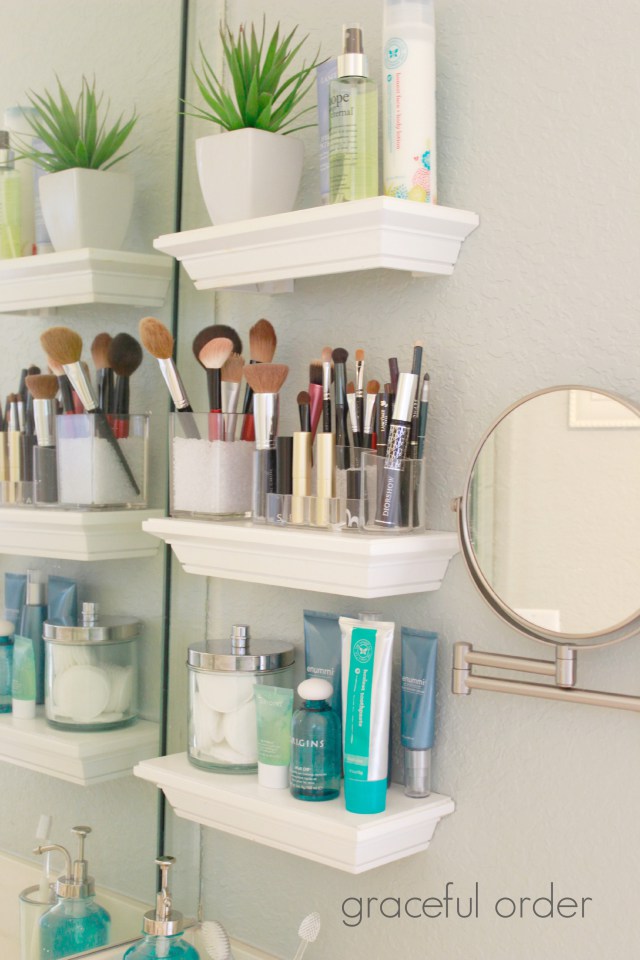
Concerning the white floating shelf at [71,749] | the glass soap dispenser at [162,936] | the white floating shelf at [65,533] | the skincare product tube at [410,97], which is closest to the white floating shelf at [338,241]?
the skincare product tube at [410,97]

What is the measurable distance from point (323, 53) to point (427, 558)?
57cm

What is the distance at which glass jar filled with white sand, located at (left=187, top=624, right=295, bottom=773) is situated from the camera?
1.13m

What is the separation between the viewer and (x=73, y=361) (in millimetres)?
1225

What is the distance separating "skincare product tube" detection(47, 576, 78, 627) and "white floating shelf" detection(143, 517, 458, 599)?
0.19m

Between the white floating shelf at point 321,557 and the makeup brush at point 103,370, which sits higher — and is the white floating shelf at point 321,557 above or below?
below

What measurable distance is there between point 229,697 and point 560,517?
16.6 inches

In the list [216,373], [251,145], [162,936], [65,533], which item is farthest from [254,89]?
[162,936]

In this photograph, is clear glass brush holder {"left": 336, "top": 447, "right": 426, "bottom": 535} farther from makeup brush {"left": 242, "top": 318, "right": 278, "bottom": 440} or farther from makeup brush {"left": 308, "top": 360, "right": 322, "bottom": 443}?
makeup brush {"left": 242, "top": 318, "right": 278, "bottom": 440}

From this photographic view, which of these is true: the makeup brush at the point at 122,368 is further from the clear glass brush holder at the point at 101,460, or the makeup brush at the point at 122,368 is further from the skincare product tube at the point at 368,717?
the skincare product tube at the point at 368,717

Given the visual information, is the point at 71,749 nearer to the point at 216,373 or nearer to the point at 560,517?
the point at 216,373

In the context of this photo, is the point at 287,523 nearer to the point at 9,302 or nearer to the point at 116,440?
the point at 116,440

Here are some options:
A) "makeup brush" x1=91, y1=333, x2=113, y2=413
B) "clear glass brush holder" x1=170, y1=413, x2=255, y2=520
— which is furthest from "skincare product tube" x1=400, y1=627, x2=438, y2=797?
"makeup brush" x1=91, y1=333, x2=113, y2=413

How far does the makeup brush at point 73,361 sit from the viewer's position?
121 cm

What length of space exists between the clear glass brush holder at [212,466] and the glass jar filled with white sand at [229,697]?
13 cm
